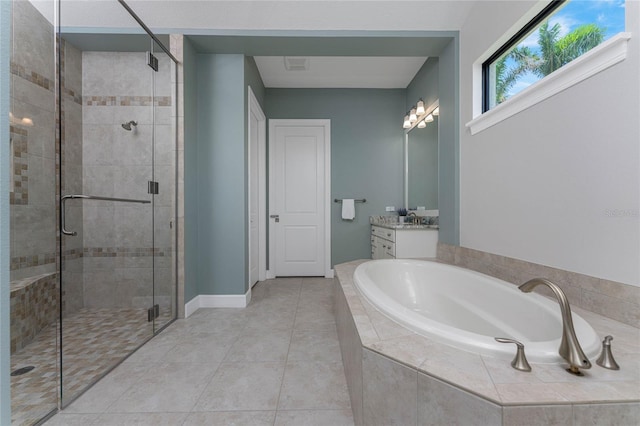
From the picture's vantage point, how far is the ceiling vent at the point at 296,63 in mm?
3005

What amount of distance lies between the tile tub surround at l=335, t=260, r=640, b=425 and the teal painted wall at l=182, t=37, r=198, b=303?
1865mm

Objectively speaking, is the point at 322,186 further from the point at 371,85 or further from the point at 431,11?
the point at 431,11

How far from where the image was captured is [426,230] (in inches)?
104

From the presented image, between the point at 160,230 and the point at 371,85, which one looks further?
the point at 371,85

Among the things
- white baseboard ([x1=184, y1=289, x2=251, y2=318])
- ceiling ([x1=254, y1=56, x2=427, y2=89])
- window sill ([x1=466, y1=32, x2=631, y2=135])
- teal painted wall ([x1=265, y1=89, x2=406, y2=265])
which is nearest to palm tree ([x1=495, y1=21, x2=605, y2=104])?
window sill ([x1=466, y1=32, x2=631, y2=135])

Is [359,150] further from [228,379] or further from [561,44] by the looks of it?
[228,379]

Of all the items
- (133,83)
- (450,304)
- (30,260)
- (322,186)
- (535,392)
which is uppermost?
(133,83)

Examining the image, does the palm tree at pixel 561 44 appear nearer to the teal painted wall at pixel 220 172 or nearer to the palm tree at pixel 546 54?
the palm tree at pixel 546 54

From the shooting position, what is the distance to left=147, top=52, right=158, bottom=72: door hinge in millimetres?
2020

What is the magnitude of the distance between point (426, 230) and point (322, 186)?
1.61m

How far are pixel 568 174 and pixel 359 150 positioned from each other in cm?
268

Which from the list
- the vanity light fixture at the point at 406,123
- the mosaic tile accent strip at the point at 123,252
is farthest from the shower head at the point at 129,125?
the vanity light fixture at the point at 406,123

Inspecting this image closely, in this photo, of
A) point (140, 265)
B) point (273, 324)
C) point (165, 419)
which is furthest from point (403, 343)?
point (140, 265)

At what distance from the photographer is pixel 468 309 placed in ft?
5.61
